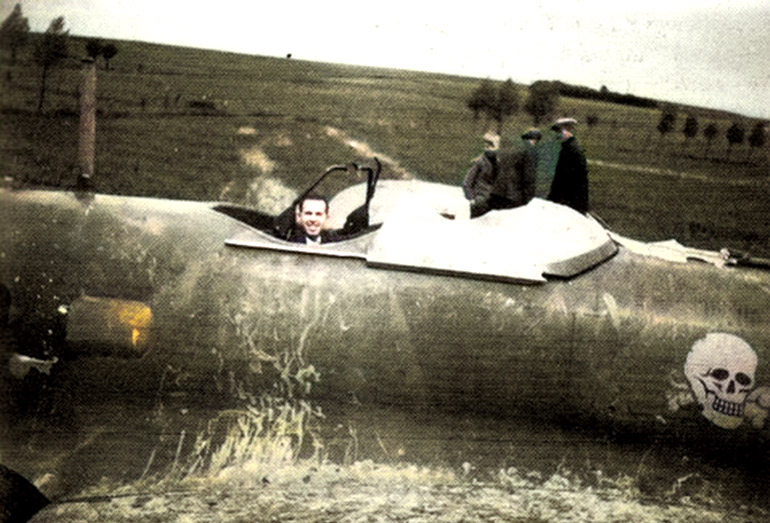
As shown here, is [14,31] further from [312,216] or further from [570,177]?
[570,177]

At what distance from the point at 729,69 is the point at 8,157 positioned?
130 inches

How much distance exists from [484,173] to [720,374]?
4.40ft

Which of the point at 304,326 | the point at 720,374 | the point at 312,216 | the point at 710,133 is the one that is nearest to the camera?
the point at 304,326

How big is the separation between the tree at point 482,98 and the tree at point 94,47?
164cm

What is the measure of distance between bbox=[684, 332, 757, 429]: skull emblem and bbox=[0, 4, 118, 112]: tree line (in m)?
2.79

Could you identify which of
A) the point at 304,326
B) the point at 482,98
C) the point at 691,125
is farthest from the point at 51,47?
the point at 691,125

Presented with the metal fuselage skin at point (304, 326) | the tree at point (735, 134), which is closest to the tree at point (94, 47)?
the metal fuselage skin at point (304, 326)


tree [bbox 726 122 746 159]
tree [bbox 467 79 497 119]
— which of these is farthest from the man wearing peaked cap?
tree [bbox 726 122 746 159]

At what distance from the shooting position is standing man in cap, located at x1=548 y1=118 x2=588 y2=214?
3.55 m

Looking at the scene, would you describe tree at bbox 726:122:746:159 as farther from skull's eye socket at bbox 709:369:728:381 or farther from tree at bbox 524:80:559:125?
skull's eye socket at bbox 709:369:728:381

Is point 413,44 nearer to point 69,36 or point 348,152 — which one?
point 348,152

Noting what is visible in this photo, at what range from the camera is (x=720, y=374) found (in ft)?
10.2

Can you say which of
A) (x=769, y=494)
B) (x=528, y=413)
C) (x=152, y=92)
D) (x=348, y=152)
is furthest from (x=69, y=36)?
(x=769, y=494)

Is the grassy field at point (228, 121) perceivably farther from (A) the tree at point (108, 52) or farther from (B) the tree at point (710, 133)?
(B) the tree at point (710, 133)
